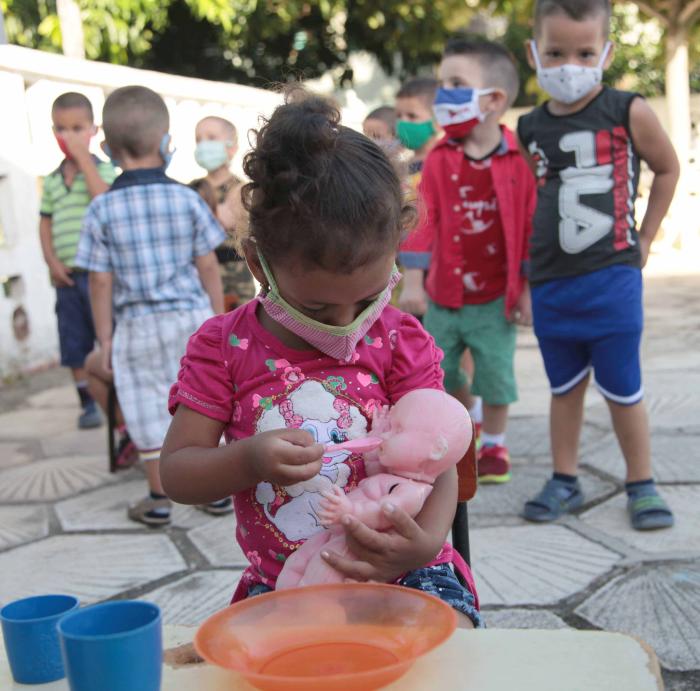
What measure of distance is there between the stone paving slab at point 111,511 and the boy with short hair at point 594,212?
1502 mm

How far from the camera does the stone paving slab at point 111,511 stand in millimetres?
3666

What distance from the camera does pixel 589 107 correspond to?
10.4 feet

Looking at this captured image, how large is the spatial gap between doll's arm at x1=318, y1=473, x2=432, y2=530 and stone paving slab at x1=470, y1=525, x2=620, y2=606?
1267mm

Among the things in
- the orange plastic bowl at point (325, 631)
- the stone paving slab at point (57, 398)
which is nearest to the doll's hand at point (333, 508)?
the orange plastic bowl at point (325, 631)

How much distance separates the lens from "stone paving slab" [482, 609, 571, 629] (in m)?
2.60

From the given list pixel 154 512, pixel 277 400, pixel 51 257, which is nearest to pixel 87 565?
pixel 154 512

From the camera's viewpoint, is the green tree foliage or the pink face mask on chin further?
the green tree foliage

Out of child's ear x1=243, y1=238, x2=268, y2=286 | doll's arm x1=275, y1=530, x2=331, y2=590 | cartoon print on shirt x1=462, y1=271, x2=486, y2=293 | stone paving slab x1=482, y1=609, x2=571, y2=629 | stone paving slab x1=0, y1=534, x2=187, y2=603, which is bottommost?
stone paving slab x1=0, y1=534, x2=187, y2=603

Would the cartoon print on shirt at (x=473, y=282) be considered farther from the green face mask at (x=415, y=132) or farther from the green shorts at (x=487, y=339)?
the green face mask at (x=415, y=132)

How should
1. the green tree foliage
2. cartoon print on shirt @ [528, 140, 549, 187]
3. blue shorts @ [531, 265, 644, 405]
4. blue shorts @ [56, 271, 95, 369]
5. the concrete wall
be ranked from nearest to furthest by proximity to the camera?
1. blue shorts @ [531, 265, 644, 405]
2. cartoon print on shirt @ [528, 140, 549, 187]
3. blue shorts @ [56, 271, 95, 369]
4. the concrete wall
5. the green tree foliage

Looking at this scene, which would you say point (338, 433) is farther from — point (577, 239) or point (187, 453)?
point (577, 239)

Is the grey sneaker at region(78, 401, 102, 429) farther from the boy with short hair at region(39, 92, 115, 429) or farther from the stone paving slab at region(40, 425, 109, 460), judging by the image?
the boy with short hair at region(39, 92, 115, 429)

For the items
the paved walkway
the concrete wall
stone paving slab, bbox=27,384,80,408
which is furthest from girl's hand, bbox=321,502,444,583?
the concrete wall

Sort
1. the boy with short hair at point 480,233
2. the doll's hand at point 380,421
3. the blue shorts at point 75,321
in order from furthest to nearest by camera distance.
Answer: the blue shorts at point 75,321, the boy with short hair at point 480,233, the doll's hand at point 380,421
